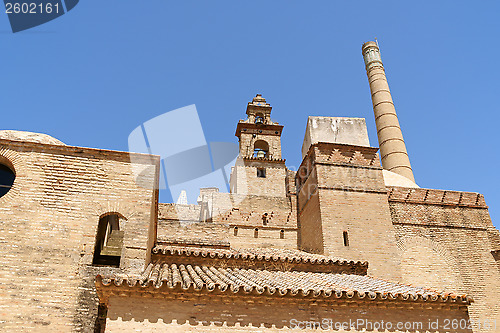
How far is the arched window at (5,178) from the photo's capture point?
7172 millimetres

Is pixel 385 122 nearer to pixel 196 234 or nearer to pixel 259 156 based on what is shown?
pixel 259 156

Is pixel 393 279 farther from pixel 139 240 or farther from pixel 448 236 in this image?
pixel 139 240

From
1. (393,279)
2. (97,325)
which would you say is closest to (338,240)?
(393,279)

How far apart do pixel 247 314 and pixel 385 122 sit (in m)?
20.2

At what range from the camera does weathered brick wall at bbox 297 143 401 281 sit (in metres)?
11.1

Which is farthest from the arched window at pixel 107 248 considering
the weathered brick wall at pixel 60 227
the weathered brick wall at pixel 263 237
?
the weathered brick wall at pixel 263 237

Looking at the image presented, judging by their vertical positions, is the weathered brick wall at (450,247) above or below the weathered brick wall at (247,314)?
above

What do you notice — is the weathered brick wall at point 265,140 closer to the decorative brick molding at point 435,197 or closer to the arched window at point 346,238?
the decorative brick molding at point 435,197

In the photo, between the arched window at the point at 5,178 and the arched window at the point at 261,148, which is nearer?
the arched window at the point at 5,178

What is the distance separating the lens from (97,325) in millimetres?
6141

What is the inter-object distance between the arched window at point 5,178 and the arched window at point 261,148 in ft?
38.2

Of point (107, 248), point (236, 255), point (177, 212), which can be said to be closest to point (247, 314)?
point (236, 255)

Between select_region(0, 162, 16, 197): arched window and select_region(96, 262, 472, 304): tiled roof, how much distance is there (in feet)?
9.47

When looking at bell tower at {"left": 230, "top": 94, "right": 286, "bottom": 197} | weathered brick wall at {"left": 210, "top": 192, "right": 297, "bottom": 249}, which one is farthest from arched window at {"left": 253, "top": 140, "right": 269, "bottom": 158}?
weathered brick wall at {"left": 210, "top": 192, "right": 297, "bottom": 249}
